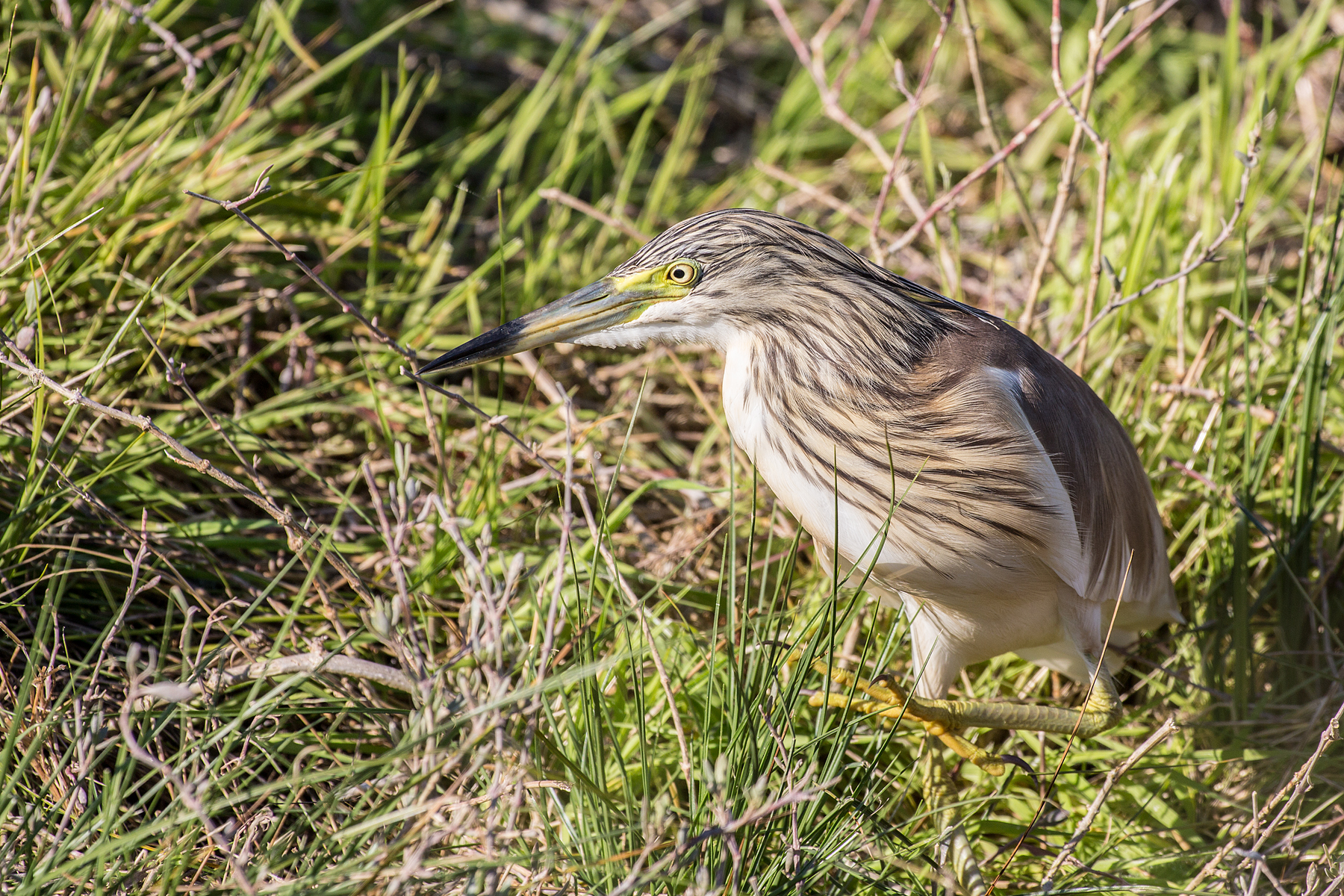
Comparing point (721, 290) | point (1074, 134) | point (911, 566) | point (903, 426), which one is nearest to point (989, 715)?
point (911, 566)

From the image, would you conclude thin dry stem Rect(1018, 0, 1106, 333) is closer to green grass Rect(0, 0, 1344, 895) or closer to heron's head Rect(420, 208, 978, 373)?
green grass Rect(0, 0, 1344, 895)

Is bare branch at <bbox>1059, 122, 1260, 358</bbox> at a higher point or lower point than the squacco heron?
higher

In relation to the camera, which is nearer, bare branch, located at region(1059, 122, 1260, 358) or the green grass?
the green grass

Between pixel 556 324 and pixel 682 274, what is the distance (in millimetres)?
291

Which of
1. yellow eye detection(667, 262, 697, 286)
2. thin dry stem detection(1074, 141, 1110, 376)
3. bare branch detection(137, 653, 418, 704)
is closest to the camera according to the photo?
bare branch detection(137, 653, 418, 704)

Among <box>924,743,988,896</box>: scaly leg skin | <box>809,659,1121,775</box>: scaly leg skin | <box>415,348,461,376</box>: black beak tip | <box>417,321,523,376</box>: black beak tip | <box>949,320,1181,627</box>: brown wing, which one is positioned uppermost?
<box>949,320,1181,627</box>: brown wing

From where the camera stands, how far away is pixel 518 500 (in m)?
2.89

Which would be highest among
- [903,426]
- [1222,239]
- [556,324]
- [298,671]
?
[1222,239]

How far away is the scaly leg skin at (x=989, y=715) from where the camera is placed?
7.72ft

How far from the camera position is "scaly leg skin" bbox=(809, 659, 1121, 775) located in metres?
2.35

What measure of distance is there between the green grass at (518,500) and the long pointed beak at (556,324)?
0.22 metres

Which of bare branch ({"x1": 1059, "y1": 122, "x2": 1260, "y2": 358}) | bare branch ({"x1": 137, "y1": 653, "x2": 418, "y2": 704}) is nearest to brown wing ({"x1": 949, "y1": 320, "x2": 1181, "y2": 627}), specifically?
bare branch ({"x1": 1059, "y1": 122, "x2": 1260, "y2": 358})

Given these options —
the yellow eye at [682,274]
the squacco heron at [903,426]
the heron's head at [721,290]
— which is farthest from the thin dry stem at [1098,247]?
the yellow eye at [682,274]

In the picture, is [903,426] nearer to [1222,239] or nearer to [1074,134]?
[1222,239]
